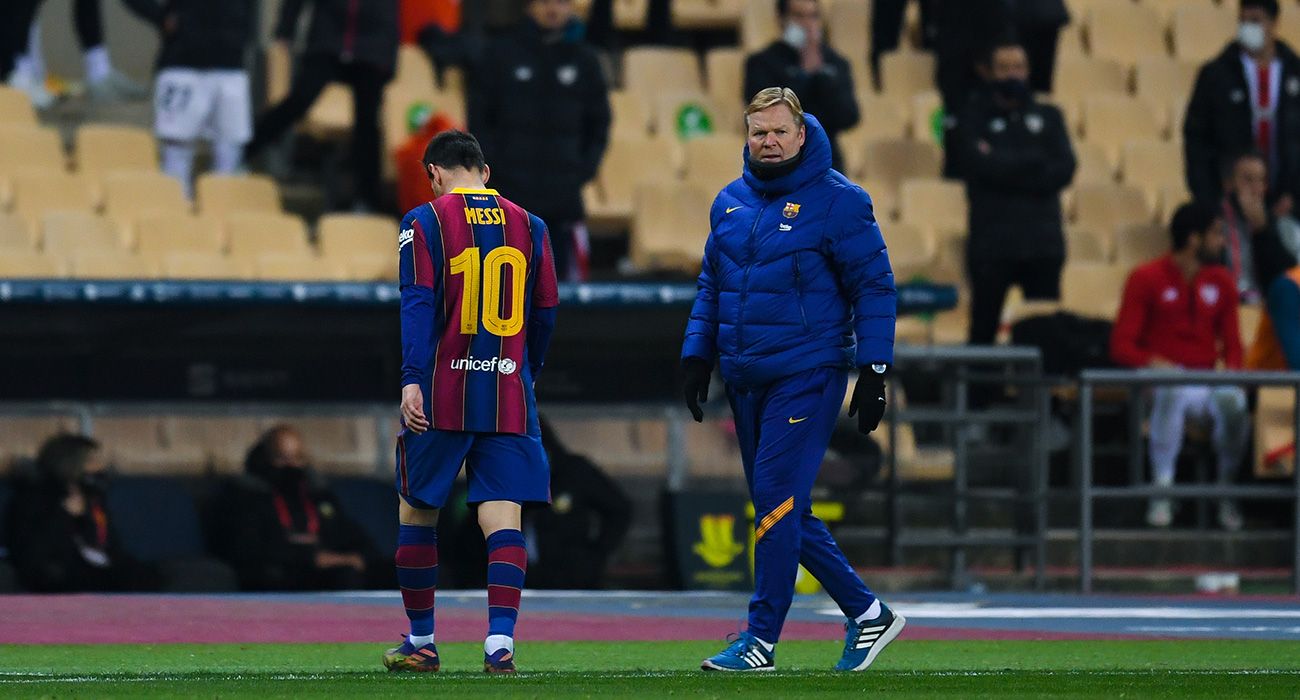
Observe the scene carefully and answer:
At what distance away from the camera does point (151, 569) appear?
531 inches

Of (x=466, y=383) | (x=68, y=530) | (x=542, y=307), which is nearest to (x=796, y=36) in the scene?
(x=68, y=530)

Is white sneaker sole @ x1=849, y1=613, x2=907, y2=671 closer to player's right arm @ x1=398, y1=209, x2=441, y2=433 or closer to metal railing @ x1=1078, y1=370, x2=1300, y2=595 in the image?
player's right arm @ x1=398, y1=209, x2=441, y2=433

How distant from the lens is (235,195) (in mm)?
15656

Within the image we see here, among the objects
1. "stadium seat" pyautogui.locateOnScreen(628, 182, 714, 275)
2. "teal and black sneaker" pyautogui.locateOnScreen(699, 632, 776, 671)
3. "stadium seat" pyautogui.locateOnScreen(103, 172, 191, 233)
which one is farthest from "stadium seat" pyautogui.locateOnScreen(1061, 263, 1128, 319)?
"teal and black sneaker" pyautogui.locateOnScreen(699, 632, 776, 671)

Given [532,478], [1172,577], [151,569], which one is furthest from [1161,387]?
[532,478]

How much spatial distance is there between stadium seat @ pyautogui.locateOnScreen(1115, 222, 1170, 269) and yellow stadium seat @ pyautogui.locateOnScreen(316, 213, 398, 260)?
5.02 metres

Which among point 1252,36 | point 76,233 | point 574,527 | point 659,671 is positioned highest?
point 1252,36

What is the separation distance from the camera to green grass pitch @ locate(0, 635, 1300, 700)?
7.20 meters

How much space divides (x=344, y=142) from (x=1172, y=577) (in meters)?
6.10

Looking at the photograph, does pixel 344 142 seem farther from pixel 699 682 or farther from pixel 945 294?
pixel 699 682

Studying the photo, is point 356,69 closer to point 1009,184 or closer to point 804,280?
point 1009,184

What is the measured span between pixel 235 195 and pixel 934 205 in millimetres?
4603

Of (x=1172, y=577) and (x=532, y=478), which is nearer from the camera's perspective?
(x=532, y=478)

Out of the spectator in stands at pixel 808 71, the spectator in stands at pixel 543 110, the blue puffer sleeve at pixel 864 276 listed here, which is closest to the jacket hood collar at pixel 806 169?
the blue puffer sleeve at pixel 864 276
